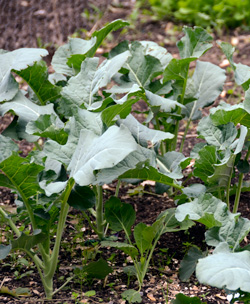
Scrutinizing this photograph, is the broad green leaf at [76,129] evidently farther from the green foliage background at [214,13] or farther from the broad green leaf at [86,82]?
the green foliage background at [214,13]

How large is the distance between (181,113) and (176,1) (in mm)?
3102

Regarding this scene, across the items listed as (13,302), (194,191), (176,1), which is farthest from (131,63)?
(176,1)

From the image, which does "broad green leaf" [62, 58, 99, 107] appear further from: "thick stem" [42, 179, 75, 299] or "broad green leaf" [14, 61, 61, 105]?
"thick stem" [42, 179, 75, 299]

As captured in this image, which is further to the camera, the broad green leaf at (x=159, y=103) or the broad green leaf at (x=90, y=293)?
the broad green leaf at (x=159, y=103)

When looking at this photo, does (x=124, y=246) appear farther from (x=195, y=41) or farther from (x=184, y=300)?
(x=195, y=41)

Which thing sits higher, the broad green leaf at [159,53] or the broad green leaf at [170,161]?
the broad green leaf at [159,53]

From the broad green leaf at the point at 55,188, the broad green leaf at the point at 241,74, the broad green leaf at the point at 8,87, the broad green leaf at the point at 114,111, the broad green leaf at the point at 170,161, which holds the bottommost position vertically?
the broad green leaf at the point at 170,161

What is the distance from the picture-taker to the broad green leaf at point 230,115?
6.70ft

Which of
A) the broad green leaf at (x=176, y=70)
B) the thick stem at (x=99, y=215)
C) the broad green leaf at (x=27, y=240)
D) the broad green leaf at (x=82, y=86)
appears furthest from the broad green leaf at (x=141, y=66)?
the broad green leaf at (x=27, y=240)

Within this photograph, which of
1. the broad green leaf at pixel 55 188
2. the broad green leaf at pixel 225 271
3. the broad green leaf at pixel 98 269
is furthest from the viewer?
the broad green leaf at pixel 98 269

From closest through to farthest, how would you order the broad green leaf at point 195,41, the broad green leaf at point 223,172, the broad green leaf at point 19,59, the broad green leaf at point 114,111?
the broad green leaf at point 114,111
the broad green leaf at point 223,172
the broad green leaf at point 19,59
the broad green leaf at point 195,41

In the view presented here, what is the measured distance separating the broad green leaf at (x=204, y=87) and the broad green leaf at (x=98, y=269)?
950mm

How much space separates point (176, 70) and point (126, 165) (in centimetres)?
75

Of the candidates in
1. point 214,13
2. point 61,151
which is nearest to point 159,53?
point 61,151
